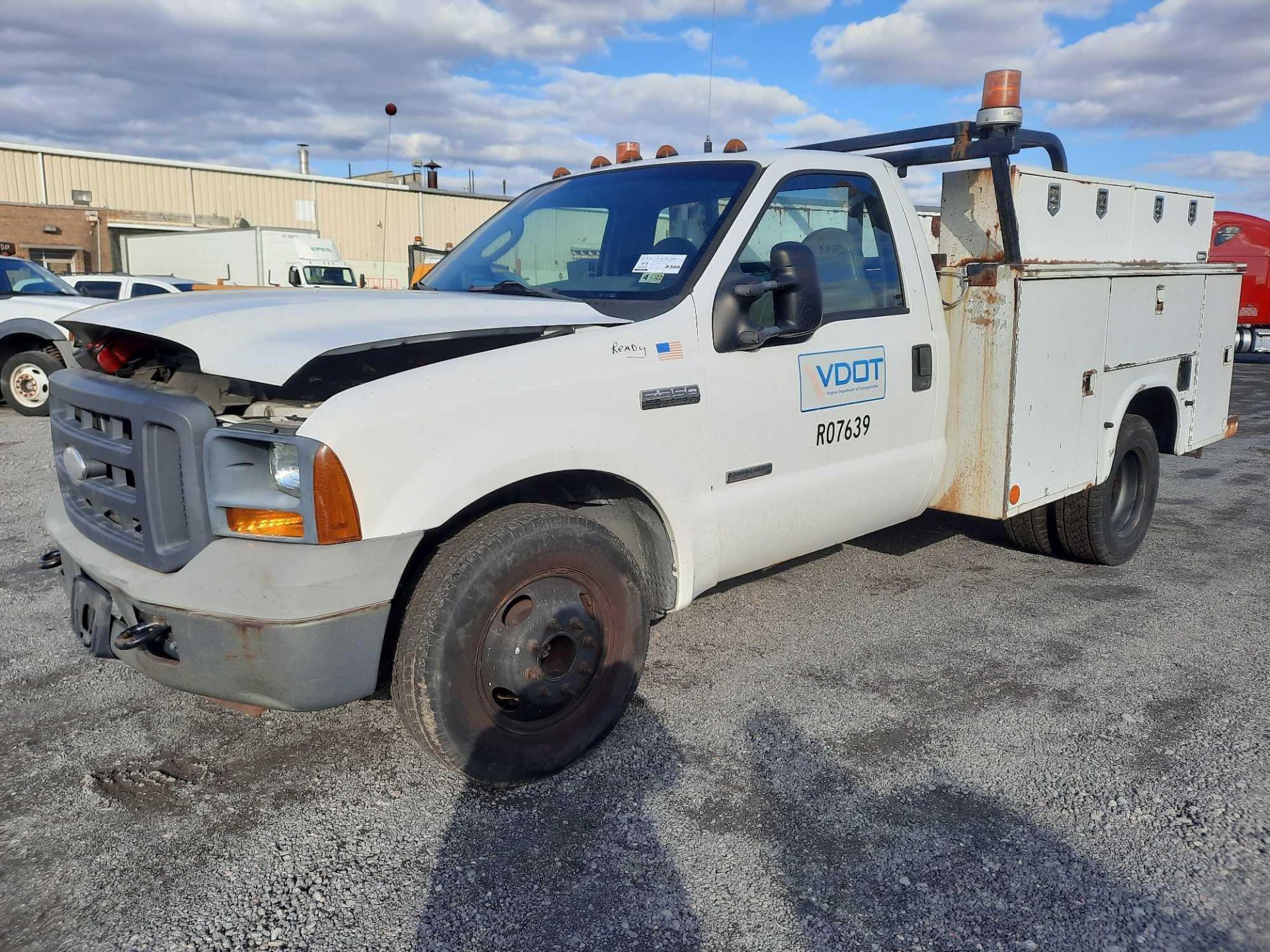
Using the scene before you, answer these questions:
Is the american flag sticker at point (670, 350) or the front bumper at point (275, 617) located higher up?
the american flag sticker at point (670, 350)

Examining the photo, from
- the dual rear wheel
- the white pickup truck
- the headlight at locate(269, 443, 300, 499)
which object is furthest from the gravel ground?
the headlight at locate(269, 443, 300, 499)

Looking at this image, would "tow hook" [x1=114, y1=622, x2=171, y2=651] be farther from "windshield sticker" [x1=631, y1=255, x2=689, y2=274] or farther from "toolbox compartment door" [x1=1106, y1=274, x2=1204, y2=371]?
"toolbox compartment door" [x1=1106, y1=274, x2=1204, y2=371]

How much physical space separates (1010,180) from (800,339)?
1623 mm

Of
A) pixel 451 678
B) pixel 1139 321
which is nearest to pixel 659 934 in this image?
pixel 451 678

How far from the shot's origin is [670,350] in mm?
3314

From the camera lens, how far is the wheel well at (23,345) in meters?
10.6

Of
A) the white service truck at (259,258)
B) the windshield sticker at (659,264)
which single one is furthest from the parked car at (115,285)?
the windshield sticker at (659,264)

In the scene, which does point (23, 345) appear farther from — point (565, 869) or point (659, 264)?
point (565, 869)

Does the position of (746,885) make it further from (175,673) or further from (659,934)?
(175,673)

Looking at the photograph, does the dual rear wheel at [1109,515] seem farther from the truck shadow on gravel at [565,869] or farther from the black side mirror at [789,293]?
the truck shadow on gravel at [565,869]

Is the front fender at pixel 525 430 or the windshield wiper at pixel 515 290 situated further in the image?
the windshield wiper at pixel 515 290

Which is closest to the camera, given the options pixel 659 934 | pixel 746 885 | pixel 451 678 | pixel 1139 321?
pixel 659 934

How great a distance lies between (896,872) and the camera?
2.67 meters

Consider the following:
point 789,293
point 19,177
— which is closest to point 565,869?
point 789,293
